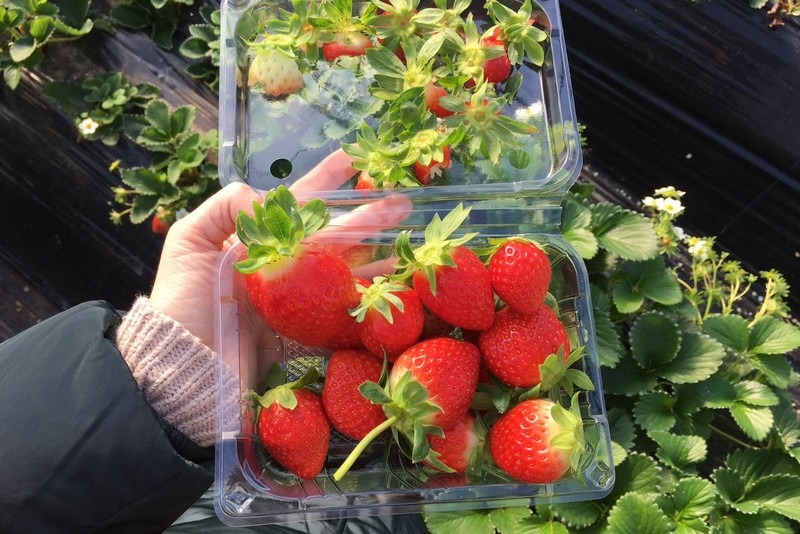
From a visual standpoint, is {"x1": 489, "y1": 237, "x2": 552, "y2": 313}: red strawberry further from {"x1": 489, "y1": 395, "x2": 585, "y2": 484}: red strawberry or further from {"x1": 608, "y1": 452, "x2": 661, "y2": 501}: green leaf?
{"x1": 608, "y1": 452, "x2": 661, "y2": 501}: green leaf

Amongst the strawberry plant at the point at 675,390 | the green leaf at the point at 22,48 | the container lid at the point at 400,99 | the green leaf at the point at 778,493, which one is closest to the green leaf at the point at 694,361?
the strawberry plant at the point at 675,390

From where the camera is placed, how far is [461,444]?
0.71 metres

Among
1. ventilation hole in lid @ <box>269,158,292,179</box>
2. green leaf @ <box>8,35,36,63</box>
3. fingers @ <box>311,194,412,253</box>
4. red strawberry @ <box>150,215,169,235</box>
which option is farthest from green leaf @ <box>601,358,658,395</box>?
green leaf @ <box>8,35,36,63</box>

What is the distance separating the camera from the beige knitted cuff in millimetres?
789

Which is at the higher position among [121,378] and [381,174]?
[381,174]

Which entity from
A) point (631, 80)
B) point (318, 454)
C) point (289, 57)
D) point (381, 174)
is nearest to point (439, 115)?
point (381, 174)

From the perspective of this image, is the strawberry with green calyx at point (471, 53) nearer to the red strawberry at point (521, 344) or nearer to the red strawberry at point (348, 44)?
the red strawberry at point (348, 44)

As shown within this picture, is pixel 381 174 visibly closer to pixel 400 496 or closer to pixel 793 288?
pixel 400 496

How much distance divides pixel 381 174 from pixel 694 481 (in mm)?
732

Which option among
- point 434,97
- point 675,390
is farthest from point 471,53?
point 675,390

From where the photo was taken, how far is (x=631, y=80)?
1354 mm

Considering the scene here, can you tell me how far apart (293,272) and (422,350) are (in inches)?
6.3

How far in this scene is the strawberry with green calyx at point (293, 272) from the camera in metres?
0.64

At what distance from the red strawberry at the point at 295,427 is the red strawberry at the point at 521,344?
21 centimetres
